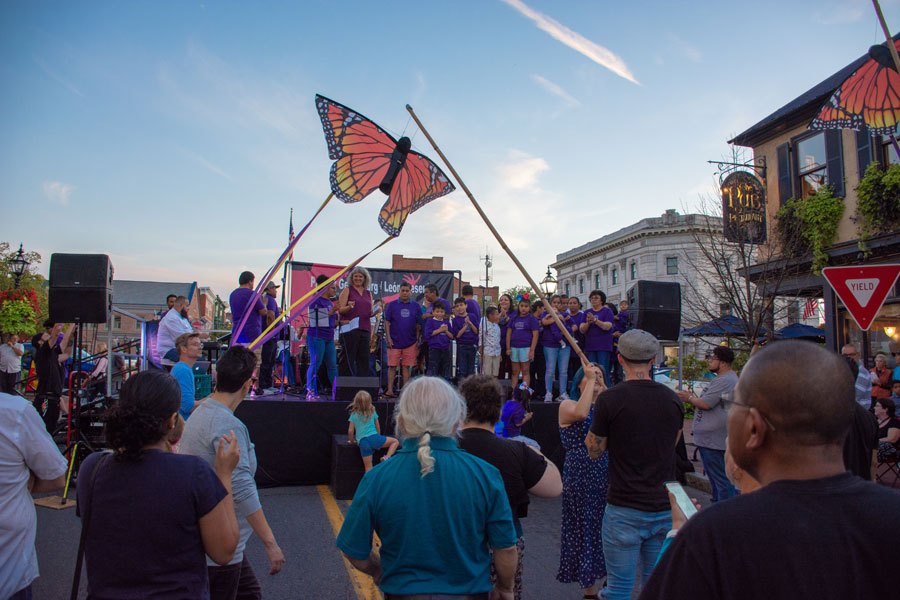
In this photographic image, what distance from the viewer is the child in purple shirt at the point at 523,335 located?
10414 mm

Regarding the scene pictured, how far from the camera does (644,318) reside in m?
9.31

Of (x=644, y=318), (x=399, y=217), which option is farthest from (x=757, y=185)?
(x=399, y=217)

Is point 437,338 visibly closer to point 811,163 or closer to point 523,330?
point 523,330

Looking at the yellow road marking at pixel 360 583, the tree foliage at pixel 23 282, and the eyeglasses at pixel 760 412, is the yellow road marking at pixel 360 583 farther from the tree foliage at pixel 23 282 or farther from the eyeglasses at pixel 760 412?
the tree foliage at pixel 23 282

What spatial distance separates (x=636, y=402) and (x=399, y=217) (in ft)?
15.8

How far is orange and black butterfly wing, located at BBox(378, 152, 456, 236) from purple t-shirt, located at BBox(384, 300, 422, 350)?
8.18 feet

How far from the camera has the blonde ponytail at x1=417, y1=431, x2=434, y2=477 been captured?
2.22 meters

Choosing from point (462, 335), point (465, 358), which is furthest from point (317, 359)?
point (465, 358)

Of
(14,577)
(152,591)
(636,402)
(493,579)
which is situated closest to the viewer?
(152,591)

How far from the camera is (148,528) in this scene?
6.82ft

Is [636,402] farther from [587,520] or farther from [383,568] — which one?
[383,568]

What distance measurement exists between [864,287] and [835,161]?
12.5 metres

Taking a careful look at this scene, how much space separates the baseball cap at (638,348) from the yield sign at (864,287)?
10.2 ft

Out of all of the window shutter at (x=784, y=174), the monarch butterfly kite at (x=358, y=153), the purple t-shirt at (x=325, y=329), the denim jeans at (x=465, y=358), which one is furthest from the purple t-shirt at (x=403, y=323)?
the window shutter at (x=784, y=174)
